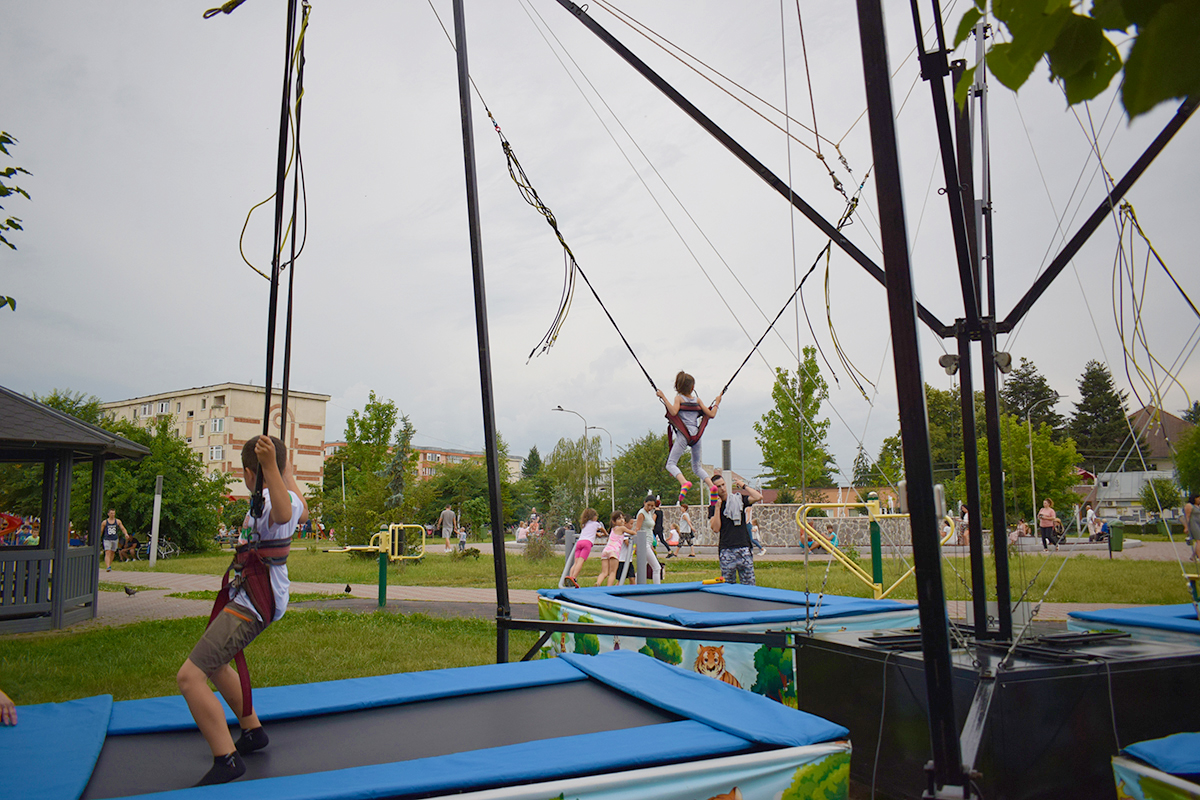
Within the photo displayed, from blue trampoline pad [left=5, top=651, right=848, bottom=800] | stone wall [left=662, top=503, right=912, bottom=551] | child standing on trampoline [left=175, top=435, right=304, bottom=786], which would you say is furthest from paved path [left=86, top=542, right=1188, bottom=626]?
child standing on trampoline [left=175, top=435, right=304, bottom=786]

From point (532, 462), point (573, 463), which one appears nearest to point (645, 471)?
point (573, 463)

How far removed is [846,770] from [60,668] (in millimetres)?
6362

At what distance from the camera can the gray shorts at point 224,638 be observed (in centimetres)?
260

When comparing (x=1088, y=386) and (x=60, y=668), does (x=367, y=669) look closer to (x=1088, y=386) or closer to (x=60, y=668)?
(x=60, y=668)

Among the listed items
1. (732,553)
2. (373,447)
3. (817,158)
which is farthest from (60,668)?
(373,447)

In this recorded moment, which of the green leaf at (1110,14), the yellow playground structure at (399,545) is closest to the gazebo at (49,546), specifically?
the yellow playground structure at (399,545)

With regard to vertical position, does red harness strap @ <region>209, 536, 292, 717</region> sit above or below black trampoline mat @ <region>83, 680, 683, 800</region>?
above

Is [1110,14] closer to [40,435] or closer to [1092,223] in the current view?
[1092,223]

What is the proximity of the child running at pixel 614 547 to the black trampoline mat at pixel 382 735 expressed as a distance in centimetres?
694

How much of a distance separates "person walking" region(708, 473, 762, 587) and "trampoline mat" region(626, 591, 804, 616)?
944 millimetres

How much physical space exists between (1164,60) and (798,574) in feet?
42.8

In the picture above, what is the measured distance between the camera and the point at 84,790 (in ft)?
7.51

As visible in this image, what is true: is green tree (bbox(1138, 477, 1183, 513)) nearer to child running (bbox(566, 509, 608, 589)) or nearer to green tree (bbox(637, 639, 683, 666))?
green tree (bbox(637, 639, 683, 666))

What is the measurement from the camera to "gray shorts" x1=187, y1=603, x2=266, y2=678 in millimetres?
2596
